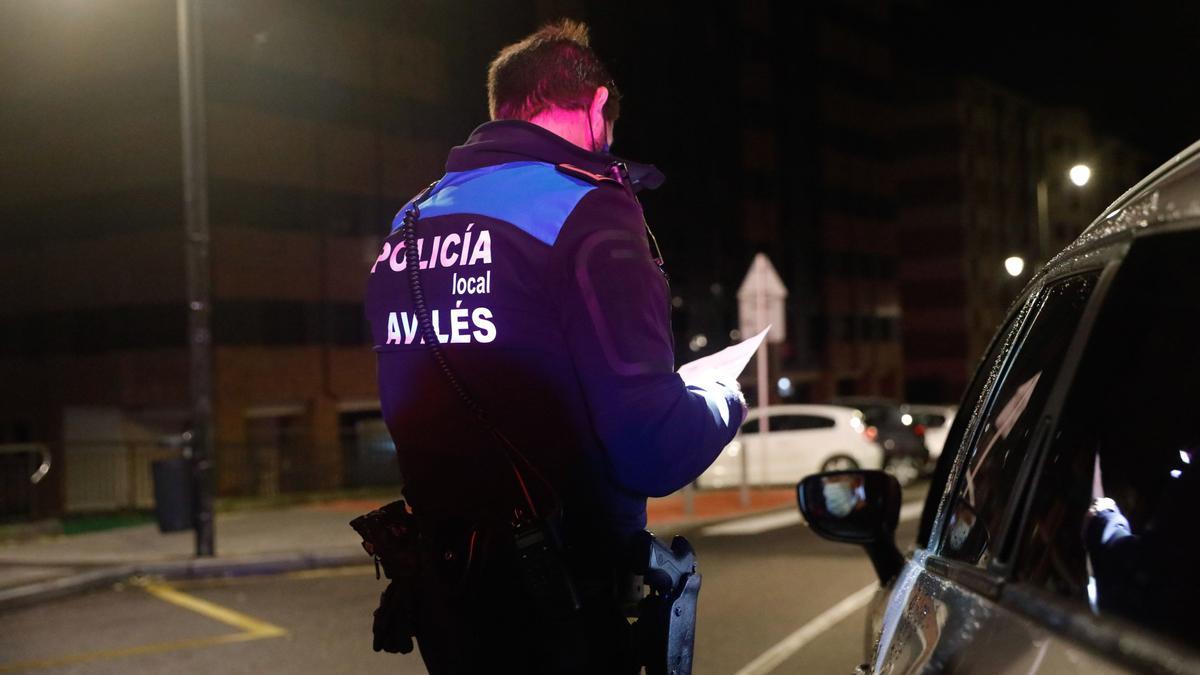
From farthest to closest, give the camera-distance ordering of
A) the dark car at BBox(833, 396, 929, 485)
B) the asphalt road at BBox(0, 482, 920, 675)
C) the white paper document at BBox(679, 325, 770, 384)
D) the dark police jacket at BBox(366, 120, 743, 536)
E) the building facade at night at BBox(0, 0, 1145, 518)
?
the building facade at night at BBox(0, 0, 1145, 518) → the dark car at BBox(833, 396, 929, 485) → the asphalt road at BBox(0, 482, 920, 675) → the white paper document at BBox(679, 325, 770, 384) → the dark police jacket at BBox(366, 120, 743, 536)

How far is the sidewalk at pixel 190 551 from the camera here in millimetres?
11219

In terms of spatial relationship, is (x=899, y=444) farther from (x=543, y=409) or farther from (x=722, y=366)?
(x=543, y=409)

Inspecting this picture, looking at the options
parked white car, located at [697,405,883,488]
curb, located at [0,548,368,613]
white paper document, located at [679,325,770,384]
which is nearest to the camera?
white paper document, located at [679,325,770,384]

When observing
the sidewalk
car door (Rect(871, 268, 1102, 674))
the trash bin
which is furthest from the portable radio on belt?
the trash bin

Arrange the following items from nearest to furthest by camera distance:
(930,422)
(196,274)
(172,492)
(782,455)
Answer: (196,274) → (172,492) → (782,455) → (930,422)

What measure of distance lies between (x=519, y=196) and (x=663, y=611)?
714 mm

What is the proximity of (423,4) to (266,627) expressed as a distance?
2704 centimetres

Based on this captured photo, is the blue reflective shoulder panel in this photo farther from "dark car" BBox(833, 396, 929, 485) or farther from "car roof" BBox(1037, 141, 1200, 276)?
"dark car" BBox(833, 396, 929, 485)

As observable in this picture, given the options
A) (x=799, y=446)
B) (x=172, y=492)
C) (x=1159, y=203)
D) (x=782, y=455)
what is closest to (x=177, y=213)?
(x=782, y=455)

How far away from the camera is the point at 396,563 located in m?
2.08

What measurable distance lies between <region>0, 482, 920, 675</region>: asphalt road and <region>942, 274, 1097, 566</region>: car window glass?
16.0ft

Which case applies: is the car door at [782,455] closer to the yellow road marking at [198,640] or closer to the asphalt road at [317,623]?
the asphalt road at [317,623]

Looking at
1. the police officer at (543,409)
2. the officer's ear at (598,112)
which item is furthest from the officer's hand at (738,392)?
the officer's ear at (598,112)

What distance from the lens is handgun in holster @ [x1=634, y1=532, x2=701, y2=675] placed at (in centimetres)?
200
